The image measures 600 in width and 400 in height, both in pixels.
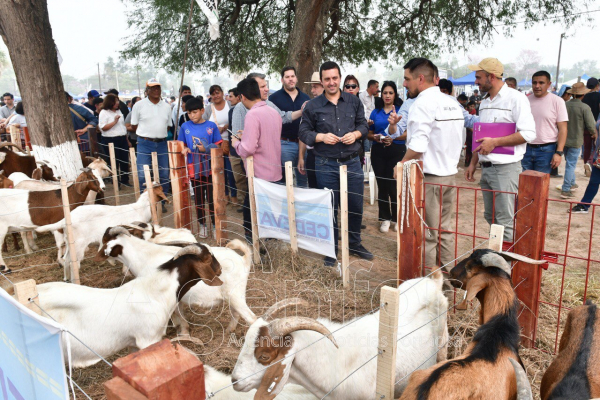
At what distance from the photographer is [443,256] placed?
4625mm

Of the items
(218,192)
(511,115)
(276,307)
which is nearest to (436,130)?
(511,115)

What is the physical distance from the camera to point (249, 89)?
17.5ft

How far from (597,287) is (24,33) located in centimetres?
789

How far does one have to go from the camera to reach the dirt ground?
368 cm

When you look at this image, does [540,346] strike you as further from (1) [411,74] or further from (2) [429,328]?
(1) [411,74]

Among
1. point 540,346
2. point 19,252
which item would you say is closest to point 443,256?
point 540,346

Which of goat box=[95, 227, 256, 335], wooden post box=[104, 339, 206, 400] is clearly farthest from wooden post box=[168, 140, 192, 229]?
wooden post box=[104, 339, 206, 400]

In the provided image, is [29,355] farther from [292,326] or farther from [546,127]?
[546,127]

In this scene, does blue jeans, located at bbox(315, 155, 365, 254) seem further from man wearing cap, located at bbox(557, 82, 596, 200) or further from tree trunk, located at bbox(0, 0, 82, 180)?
man wearing cap, located at bbox(557, 82, 596, 200)

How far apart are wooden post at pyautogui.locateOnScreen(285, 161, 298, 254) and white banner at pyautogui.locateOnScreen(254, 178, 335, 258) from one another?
1.4 inches

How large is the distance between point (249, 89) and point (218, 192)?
4.38 feet

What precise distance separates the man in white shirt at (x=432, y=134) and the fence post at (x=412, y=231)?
19cm

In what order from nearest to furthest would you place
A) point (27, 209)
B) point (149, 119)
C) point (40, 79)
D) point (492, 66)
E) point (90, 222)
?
point (492, 66) < point (90, 222) < point (27, 209) < point (40, 79) < point (149, 119)

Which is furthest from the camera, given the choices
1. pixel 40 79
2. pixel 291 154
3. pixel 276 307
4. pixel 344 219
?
pixel 40 79
